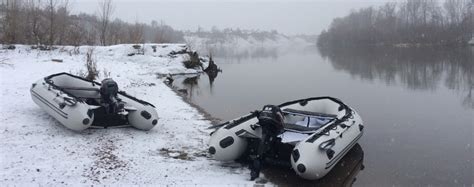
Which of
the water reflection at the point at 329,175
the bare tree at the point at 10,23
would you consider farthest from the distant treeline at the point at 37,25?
the water reflection at the point at 329,175

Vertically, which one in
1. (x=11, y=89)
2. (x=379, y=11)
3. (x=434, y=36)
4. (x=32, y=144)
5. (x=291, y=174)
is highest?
(x=379, y=11)

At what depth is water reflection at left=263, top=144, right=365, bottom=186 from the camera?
584 centimetres

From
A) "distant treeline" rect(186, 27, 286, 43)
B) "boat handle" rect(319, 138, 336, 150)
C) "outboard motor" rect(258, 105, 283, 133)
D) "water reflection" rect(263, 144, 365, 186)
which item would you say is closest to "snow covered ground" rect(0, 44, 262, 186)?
"water reflection" rect(263, 144, 365, 186)

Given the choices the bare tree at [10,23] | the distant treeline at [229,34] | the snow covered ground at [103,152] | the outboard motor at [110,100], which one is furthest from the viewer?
the distant treeline at [229,34]

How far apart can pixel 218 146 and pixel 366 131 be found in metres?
4.59

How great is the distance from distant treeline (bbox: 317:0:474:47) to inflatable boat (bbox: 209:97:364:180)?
2477 inches

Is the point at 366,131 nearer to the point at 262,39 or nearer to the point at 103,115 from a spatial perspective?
the point at 103,115

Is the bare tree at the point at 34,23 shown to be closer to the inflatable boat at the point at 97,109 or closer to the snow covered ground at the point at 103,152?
the snow covered ground at the point at 103,152

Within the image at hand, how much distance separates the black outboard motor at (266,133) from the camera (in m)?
5.74

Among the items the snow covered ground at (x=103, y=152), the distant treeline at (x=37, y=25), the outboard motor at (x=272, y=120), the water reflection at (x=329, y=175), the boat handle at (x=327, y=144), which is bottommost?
the water reflection at (x=329, y=175)

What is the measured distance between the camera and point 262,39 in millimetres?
165000

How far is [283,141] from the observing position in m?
6.20

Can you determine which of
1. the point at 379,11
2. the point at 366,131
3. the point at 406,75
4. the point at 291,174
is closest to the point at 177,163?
the point at 291,174

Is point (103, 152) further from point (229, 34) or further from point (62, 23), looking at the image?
point (229, 34)
